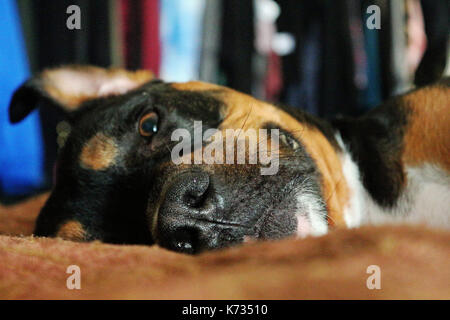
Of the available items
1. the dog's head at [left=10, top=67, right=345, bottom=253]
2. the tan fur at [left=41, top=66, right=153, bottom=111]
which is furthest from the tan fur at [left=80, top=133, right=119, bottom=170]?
the tan fur at [left=41, top=66, right=153, bottom=111]

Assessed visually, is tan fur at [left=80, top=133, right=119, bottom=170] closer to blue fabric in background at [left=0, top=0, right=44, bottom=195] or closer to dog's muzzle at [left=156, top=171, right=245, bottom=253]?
dog's muzzle at [left=156, top=171, right=245, bottom=253]

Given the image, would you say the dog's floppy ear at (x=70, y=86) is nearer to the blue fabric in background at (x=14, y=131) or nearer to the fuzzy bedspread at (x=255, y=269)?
the blue fabric in background at (x=14, y=131)

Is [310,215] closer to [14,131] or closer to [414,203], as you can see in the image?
[414,203]

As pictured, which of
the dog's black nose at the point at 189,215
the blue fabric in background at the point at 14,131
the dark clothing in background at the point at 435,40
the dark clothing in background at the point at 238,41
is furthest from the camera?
the dark clothing in background at the point at 238,41

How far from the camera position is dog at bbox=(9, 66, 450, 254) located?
1103 mm

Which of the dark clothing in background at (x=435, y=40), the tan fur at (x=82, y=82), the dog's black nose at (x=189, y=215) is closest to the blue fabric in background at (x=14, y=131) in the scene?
the tan fur at (x=82, y=82)

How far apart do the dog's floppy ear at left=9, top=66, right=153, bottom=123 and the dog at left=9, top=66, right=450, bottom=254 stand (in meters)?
0.02

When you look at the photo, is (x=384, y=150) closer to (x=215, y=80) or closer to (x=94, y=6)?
(x=215, y=80)

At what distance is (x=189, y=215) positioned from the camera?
1.06 metres

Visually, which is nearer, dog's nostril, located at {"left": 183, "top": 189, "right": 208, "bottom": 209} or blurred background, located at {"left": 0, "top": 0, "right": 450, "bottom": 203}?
dog's nostril, located at {"left": 183, "top": 189, "right": 208, "bottom": 209}

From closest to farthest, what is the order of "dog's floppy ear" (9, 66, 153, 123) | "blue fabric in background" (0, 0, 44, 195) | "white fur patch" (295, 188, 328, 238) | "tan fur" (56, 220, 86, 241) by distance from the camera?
"white fur patch" (295, 188, 328, 238), "tan fur" (56, 220, 86, 241), "dog's floppy ear" (9, 66, 153, 123), "blue fabric in background" (0, 0, 44, 195)

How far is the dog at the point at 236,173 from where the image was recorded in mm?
1103

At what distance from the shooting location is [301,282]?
633 mm

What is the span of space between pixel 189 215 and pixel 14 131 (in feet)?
7.35
